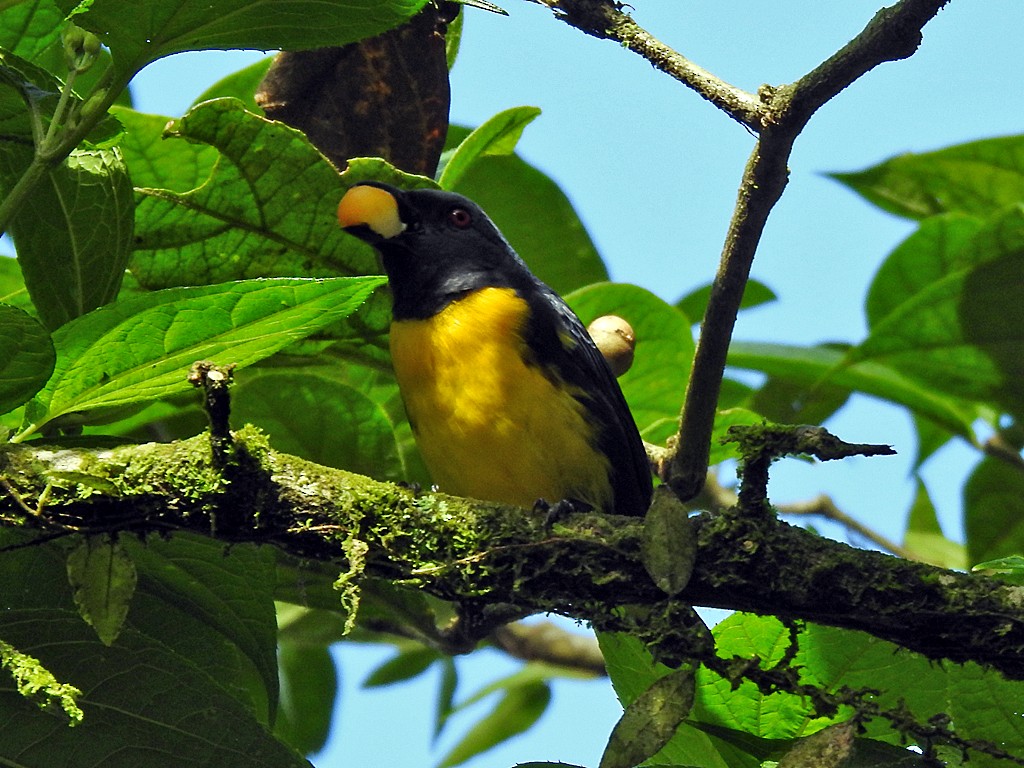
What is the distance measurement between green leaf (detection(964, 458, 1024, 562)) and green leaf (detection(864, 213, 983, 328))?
2.45ft

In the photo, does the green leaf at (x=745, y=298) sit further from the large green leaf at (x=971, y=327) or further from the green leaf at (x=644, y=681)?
the green leaf at (x=644, y=681)

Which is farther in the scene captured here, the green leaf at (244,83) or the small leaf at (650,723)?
the green leaf at (244,83)

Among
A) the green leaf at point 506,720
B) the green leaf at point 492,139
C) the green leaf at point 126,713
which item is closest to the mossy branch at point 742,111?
the green leaf at point 492,139

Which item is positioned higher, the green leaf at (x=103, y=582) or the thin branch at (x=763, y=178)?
the thin branch at (x=763, y=178)

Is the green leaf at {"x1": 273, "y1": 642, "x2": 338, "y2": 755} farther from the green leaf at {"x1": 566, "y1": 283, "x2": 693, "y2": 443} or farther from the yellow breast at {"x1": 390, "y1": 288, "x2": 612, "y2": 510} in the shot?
the green leaf at {"x1": 566, "y1": 283, "x2": 693, "y2": 443}

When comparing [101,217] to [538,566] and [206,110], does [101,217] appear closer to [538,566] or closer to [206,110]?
[206,110]

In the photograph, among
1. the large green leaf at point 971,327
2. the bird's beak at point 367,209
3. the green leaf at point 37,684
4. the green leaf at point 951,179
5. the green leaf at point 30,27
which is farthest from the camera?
the green leaf at point 951,179

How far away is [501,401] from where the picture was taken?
11.6 ft

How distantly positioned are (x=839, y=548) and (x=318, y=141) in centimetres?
192

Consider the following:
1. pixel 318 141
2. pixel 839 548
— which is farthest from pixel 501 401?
pixel 839 548

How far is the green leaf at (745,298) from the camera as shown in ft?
14.7

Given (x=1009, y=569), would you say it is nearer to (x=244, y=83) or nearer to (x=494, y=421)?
(x=494, y=421)

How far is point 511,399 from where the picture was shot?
3539mm

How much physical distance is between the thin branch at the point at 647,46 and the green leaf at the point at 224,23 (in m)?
0.52
